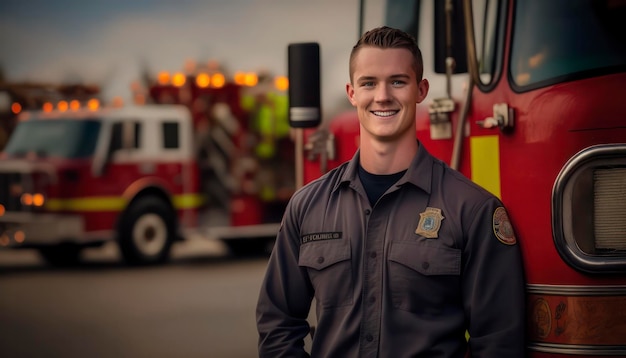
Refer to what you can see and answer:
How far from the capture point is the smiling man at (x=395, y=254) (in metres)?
2.73

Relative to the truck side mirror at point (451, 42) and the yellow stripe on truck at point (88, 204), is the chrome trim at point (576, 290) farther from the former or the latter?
the yellow stripe on truck at point (88, 204)

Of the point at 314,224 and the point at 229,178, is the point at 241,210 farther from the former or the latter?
the point at 314,224

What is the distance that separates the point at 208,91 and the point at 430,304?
13.1 metres

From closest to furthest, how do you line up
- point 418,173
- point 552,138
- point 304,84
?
point 418,173 < point 552,138 < point 304,84

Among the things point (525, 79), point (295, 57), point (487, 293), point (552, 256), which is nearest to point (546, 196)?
point (552, 256)

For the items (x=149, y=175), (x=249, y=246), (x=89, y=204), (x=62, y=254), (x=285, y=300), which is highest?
(x=285, y=300)

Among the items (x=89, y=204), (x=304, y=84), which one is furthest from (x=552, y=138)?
(x=89, y=204)

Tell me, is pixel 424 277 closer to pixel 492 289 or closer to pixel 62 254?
pixel 492 289

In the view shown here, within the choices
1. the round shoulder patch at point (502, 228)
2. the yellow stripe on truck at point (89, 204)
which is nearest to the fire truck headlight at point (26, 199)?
the yellow stripe on truck at point (89, 204)

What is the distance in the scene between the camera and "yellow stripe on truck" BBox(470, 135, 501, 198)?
3684 millimetres

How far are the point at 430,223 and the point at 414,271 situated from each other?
132 mm

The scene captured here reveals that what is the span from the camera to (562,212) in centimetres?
337

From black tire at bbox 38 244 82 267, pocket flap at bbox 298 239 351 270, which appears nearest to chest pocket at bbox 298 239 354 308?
pocket flap at bbox 298 239 351 270

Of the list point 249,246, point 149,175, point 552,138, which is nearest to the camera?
point 552,138
